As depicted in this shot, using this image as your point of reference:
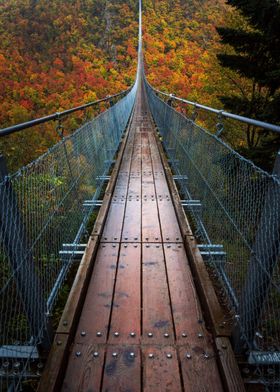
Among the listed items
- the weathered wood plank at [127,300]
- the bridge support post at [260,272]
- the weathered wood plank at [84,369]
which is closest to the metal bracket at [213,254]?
the weathered wood plank at [127,300]

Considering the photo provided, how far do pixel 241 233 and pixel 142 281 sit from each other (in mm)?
799

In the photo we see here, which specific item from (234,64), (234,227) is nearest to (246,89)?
(234,64)

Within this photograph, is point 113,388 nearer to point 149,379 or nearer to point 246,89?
point 149,379

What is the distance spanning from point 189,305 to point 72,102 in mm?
34636

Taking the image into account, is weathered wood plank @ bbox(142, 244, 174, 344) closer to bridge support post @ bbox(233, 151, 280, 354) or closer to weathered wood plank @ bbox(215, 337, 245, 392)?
weathered wood plank @ bbox(215, 337, 245, 392)

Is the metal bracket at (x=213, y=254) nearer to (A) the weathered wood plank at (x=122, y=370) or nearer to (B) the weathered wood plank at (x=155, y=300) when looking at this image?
(B) the weathered wood plank at (x=155, y=300)

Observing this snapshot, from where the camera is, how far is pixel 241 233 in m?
1.92

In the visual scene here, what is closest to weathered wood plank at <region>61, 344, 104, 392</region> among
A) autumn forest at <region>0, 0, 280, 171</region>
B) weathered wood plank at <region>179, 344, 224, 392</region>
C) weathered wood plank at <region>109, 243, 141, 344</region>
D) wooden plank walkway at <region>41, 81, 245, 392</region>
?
wooden plank walkway at <region>41, 81, 245, 392</region>

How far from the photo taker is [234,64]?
836 cm

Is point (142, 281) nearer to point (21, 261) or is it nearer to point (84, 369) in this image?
point (84, 369)

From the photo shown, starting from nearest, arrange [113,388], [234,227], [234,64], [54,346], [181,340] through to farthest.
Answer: [113,388] → [54,346] → [181,340] → [234,227] → [234,64]

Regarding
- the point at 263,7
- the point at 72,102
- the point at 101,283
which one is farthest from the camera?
the point at 72,102

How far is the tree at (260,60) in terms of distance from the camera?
631cm

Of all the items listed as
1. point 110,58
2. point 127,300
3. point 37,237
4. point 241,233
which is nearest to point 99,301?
point 127,300
